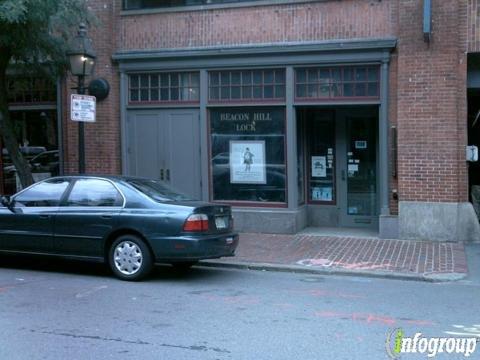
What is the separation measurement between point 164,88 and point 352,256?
578 cm

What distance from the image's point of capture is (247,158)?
13273 mm

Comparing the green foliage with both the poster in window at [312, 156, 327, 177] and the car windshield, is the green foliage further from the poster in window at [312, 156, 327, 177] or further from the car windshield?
the poster in window at [312, 156, 327, 177]

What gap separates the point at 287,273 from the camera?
9578 millimetres

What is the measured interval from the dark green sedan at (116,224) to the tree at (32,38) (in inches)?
115

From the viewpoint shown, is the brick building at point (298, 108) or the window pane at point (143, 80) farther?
the window pane at point (143, 80)

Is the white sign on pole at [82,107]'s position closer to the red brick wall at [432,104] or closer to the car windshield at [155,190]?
the car windshield at [155,190]

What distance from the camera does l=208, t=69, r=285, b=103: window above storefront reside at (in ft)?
42.2

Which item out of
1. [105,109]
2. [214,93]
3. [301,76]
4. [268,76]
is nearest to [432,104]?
[301,76]

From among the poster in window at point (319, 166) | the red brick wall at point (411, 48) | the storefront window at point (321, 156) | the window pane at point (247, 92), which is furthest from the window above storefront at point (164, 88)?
the poster in window at point (319, 166)

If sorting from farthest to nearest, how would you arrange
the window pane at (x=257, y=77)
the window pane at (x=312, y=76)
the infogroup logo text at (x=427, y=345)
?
the window pane at (x=257, y=77)
the window pane at (x=312, y=76)
the infogroup logo text at (x=427, y=345)

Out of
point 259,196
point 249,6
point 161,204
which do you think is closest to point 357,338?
point 161,204

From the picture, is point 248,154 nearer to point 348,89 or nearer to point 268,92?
point 268,92

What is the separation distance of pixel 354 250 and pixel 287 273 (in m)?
1.98

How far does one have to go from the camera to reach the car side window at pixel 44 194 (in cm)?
925
